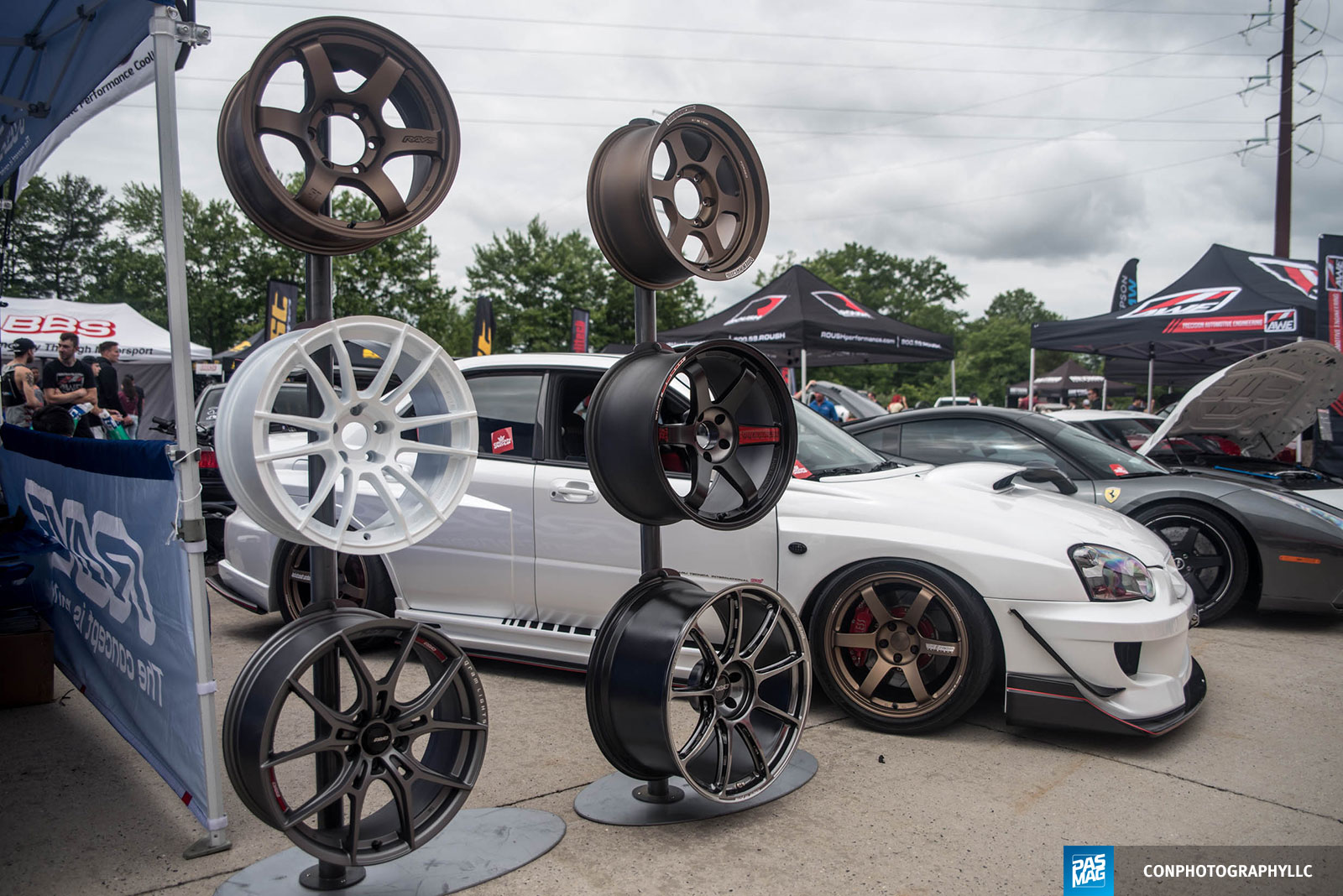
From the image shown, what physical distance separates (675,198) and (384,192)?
1.00 metres

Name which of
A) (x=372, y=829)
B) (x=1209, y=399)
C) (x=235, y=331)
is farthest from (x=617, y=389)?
(x=235, y=331)

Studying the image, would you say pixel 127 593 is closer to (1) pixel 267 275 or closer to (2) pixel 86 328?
(2) pixel 86 328

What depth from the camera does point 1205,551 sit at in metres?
6.01

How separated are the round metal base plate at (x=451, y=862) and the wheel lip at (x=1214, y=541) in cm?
471

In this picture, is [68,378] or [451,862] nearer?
[451,862]

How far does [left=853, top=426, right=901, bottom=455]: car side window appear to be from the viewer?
23.0 ft

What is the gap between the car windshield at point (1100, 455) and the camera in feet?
20.7

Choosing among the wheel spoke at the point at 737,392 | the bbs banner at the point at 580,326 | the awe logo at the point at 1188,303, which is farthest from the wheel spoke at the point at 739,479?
the bbs banner at the point at 580,326

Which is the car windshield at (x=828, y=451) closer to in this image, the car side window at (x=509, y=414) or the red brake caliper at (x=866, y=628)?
the red brake caliper at (x=866, y=628)

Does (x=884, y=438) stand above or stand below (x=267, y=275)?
below

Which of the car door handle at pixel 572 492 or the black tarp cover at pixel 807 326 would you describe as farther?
the black tarp cover at pixel 807 326

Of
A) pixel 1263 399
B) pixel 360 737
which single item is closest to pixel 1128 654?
pixel 360 737

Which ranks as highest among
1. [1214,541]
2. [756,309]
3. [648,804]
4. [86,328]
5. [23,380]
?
[86,328]

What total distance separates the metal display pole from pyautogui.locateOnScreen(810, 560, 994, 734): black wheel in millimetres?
2393
